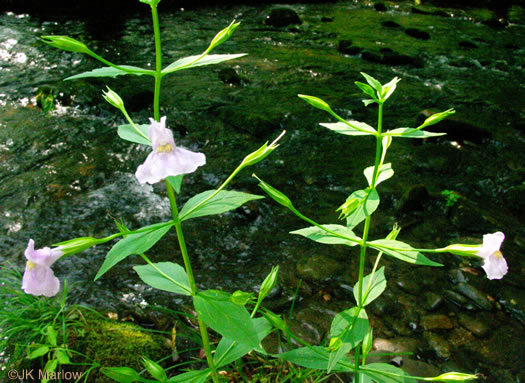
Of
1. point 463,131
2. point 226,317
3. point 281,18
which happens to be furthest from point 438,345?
point 281,18

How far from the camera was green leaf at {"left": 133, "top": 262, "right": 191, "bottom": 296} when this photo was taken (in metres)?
1.67

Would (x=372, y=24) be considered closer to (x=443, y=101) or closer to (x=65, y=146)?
(x=443, y=101)

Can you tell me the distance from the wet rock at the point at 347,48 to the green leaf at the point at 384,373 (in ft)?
25.5

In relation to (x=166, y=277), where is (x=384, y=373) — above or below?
below

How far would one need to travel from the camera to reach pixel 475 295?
3.19m

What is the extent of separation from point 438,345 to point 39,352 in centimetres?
235

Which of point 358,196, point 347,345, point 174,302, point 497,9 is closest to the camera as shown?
point 347,345

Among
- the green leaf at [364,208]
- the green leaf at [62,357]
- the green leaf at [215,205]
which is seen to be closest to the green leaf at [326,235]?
Result: the green leaf at [364,208]

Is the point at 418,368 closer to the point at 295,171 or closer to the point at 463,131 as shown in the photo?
the point at 295,171

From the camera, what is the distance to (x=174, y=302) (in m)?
3.06

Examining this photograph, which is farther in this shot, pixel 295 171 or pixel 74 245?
pixel 295 171

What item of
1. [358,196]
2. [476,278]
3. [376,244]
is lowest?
[476,278]

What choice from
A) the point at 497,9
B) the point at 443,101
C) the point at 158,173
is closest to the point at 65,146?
the point at 158,173

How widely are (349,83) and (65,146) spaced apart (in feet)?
14.4
